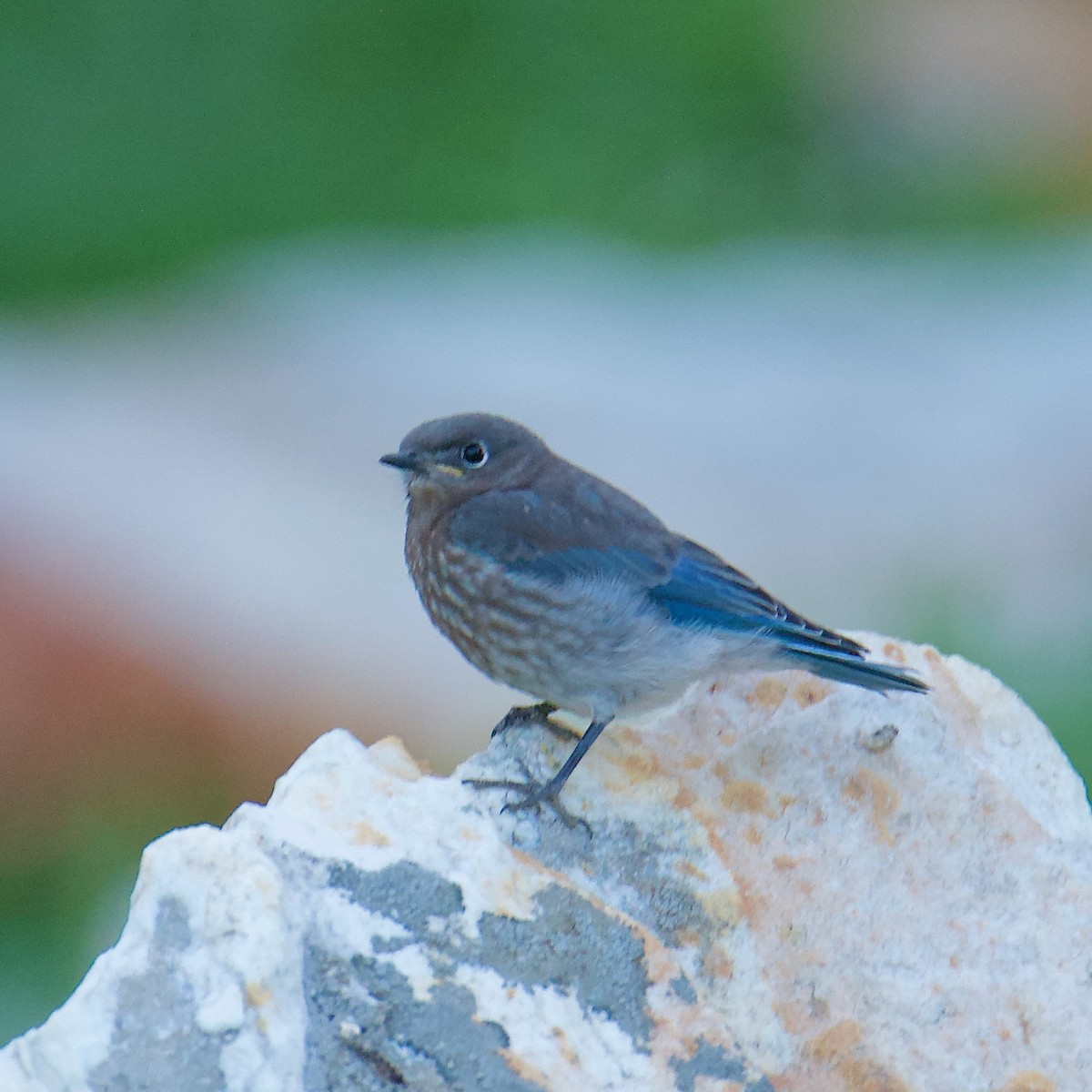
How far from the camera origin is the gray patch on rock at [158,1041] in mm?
2645

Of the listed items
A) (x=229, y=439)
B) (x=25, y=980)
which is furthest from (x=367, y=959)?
(x=229, y=439)

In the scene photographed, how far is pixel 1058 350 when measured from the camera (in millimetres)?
10234

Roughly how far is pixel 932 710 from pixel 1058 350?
260 inches

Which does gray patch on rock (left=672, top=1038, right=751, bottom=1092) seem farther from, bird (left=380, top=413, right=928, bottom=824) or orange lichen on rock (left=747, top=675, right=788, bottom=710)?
orange lichen on rock (left=747, top=675, right=788, bottom=710)

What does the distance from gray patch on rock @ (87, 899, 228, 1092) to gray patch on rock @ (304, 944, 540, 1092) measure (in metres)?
0.15

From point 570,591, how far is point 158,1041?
184cm

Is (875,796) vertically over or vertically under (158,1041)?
over

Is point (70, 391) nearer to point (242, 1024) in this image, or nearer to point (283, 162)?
point (283, 162)

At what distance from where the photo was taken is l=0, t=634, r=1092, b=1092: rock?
277 cm

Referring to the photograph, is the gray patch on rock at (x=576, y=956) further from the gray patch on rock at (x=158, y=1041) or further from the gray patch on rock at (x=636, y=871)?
the gray patch on rock at (x=158, y=1041)

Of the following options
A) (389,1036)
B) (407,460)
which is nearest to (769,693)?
(407,460)

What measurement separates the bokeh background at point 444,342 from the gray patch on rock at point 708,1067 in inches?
125

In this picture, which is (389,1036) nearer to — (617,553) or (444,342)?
(617,553)

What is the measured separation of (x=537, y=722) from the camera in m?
4.30
